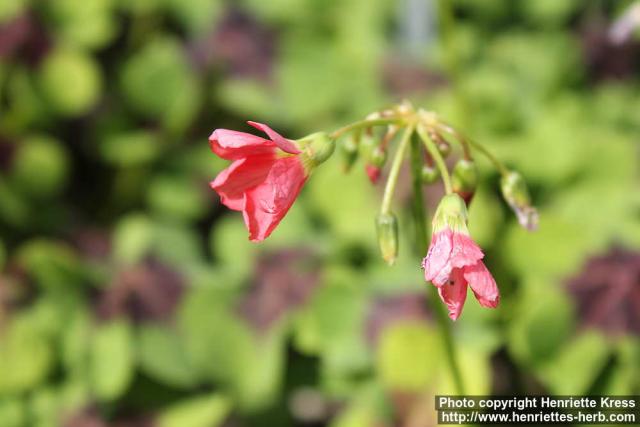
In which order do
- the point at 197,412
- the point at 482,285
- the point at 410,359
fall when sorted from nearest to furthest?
the point at 482,285 → the point at 410,359 → the point at 197,412

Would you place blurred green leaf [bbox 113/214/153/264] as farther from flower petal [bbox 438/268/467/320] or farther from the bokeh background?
flower petal [bbox 438/268/467/320]

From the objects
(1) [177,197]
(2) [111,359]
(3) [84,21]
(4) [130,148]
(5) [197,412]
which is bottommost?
(5) [197,412]

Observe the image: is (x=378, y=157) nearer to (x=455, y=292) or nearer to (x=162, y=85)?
(x=455, y=292)

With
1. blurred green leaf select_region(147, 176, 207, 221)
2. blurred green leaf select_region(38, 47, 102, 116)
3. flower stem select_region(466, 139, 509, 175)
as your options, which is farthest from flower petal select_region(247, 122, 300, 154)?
blurred green leaf select_region(38, 47, 102, 116)

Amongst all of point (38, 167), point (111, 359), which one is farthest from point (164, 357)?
point (38, 167)

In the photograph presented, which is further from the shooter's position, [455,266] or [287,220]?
[287,220]

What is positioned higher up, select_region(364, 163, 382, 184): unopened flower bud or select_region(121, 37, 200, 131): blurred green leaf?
select_region(121, 37, 200, 131): blurred green leaf

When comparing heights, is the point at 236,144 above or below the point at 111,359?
above

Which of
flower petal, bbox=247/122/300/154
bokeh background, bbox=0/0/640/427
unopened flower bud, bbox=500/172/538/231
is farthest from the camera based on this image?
bokeh background, bbox=0/0/640/427
